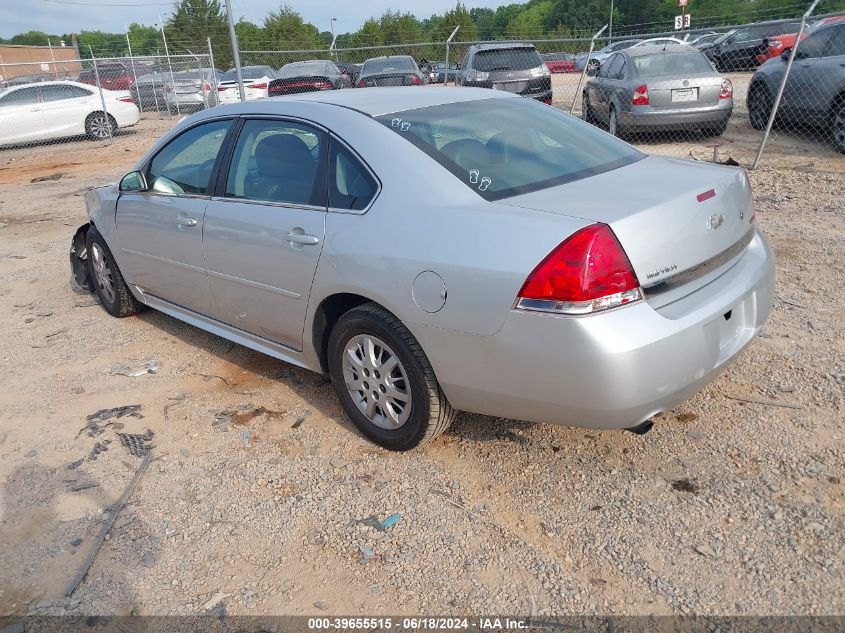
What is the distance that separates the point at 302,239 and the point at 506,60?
11.0 meters

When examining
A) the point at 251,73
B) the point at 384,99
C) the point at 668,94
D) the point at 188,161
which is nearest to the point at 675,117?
the point at 668,94

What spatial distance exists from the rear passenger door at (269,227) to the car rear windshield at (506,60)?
10236 mm

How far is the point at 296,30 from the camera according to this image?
34.4 metres

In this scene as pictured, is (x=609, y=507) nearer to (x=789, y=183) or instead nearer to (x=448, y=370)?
(x=448, y=370)

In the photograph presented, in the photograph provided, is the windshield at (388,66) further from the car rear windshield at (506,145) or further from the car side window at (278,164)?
the car rear windshield at (506,145)

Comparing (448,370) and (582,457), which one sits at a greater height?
(448,370)

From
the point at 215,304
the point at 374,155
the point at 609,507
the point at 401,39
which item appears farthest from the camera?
the point at 401,39

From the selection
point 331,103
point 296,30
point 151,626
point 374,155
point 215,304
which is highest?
point 296,30

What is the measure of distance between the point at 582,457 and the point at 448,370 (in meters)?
0.82

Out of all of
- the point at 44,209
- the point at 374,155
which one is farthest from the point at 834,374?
the point at 44,209

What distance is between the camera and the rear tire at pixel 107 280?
5168mm

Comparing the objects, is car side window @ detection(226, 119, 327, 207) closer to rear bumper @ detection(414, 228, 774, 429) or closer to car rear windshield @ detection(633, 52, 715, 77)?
rear bumper @ detection(414, 228, 774, 429)

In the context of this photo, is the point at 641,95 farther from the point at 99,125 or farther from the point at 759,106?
the point at 99,125

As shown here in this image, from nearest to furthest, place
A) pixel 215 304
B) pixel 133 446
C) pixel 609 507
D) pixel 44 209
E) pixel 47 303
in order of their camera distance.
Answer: pixel 609 507, pixel 133 446, pixel 215 304, pixel 47 303, pixel 44 209
